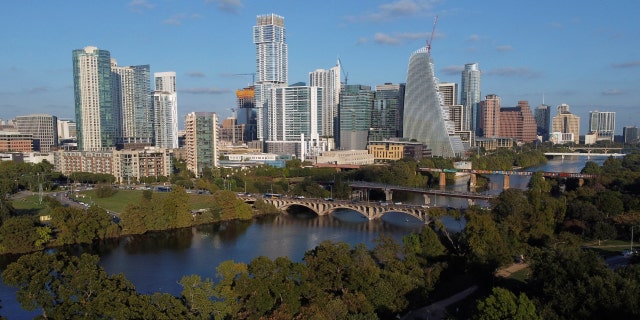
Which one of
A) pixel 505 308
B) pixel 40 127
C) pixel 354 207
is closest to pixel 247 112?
pixel 40 127

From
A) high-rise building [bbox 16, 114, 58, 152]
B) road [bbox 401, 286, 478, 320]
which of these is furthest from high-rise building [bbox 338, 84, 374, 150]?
road [bbox 401, 286, 478, 320]

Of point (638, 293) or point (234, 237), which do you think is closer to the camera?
point (638, 293)

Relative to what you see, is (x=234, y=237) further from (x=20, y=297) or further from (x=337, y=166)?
(x=337, y=166)

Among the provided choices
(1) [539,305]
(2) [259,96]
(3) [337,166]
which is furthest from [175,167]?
(1) [539,305]

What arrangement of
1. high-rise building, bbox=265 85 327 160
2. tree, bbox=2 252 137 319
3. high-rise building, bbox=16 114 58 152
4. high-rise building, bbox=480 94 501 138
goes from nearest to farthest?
1. tree, bbox=2 252 137 319
2. high-rise building, bbox=265 85 327 160
3. high-rise building, bbox=16 114 58 152
4. high-rise building, bbox=480 94 501 138

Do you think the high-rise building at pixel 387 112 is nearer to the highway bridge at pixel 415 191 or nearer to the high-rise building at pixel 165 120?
the high-rise building at pixel 165 120

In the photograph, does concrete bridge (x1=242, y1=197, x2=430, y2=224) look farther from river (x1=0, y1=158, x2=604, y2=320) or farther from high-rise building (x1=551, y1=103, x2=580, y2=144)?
high-rise building (x1=551, y1=103, x2=580, y2=144)

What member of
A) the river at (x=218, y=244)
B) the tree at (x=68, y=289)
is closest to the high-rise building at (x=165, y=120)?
the river at (x=218, y=244)
